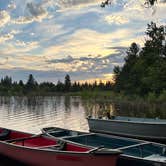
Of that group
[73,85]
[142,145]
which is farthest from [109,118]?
[73,85]

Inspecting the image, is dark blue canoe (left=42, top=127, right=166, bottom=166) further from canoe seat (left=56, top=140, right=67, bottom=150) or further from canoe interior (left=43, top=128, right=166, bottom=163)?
canoe seat (left=56, top=140, right=67, bottom=150)

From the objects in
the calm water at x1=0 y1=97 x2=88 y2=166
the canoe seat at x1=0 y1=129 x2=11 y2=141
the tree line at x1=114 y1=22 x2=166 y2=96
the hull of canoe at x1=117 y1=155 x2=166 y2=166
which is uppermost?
the tree line at x1=114 y1=22 x2=166 y2=96

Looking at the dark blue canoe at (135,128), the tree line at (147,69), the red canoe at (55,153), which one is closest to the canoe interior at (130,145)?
the red canoe at (55,153)

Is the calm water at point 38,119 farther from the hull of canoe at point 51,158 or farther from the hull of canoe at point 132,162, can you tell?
the hull of canoe at point 132,162

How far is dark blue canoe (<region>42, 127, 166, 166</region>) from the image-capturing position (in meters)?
13.7

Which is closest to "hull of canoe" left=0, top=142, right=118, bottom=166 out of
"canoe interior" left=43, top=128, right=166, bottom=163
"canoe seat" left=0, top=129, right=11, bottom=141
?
"canoe interior" left=43, top=128, right=166, bottom=163

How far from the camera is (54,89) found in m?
190

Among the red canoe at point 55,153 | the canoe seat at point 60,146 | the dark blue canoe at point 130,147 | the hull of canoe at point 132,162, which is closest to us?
the red canoe at point 55,153

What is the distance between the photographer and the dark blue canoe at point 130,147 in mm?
13656

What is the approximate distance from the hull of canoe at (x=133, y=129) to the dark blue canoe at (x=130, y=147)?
6.39 m

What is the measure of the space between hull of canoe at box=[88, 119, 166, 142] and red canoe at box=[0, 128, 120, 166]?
8974 mm

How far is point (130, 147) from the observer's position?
50.9 ft

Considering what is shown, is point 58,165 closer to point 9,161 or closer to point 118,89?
point 9,161

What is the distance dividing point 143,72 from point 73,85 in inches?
4288
